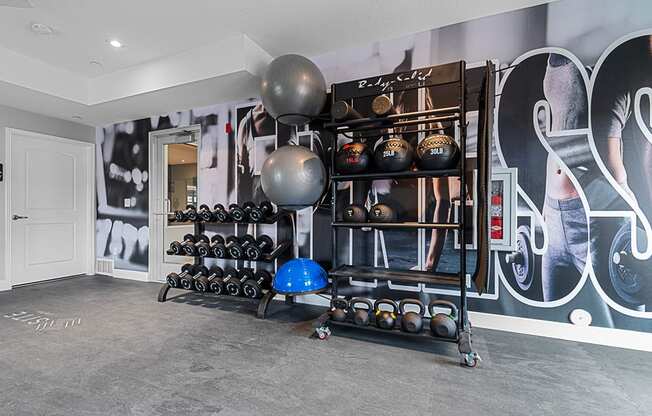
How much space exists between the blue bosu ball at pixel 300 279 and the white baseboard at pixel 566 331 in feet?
4.79

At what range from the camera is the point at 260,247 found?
11.7 feet

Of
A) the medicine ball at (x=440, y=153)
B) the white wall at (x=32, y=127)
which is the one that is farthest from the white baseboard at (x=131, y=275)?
the medicine ball at (x=440, y=153)

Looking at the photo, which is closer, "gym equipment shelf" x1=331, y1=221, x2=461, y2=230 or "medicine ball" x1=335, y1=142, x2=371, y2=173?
"gym equipment shelf" x1=331, y1=221, x2=461, y2=230

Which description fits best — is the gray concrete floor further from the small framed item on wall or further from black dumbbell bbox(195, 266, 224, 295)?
the small framed item on wall

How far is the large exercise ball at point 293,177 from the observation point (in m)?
2.87

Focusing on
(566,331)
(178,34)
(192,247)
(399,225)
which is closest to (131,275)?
(192,247)

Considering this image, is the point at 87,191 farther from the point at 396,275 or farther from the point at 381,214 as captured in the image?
the point at 396,275

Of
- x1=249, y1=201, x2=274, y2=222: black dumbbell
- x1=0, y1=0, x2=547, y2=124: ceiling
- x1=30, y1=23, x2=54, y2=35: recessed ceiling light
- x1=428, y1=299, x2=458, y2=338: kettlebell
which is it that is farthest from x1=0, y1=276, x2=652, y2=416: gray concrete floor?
x1=30, y1=23, x2=54, y2=35: recessed ceiling light

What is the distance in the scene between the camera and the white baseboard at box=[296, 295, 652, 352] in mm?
2496

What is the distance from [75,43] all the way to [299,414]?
13.8 ft

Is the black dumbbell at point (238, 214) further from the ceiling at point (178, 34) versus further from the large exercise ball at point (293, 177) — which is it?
the ceiling at point (178, 34)

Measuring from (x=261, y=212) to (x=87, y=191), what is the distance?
3800 mm

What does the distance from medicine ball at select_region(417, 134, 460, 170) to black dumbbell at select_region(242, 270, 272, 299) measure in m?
2.12

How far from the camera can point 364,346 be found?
2553 mm
